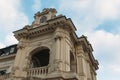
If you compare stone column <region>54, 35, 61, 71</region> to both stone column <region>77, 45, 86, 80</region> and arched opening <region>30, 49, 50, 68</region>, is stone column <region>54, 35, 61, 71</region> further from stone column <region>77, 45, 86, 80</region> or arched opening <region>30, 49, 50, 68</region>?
stone column <region>77, 45, 86, 80</region>

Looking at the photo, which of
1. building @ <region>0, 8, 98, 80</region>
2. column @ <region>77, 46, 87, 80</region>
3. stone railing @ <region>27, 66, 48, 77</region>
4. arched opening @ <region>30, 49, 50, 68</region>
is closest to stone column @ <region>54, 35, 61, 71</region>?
building @ <region>0, 8, 98, 80</region>

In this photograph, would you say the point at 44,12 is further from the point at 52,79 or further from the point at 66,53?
the point at 52,79

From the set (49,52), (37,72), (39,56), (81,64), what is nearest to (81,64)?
(81,64)

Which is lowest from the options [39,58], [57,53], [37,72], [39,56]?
[37,72]

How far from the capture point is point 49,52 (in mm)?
24391

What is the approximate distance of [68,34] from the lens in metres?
24.7

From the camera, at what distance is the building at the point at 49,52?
21.3 metres

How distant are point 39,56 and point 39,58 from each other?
31cm

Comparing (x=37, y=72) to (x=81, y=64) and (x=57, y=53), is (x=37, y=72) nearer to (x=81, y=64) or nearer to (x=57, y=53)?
(x=57, y=53)

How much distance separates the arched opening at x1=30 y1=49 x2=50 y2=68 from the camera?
85.4 ft

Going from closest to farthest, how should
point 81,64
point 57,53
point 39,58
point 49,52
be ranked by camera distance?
point 57,53 < point 49,52 < point 81,64 < point 39,58

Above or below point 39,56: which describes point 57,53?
below

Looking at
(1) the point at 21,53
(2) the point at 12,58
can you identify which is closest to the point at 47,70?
(1) the point at 21,53

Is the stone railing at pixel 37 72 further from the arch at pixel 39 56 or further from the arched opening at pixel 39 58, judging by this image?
the arched opening at pixel 39 58
